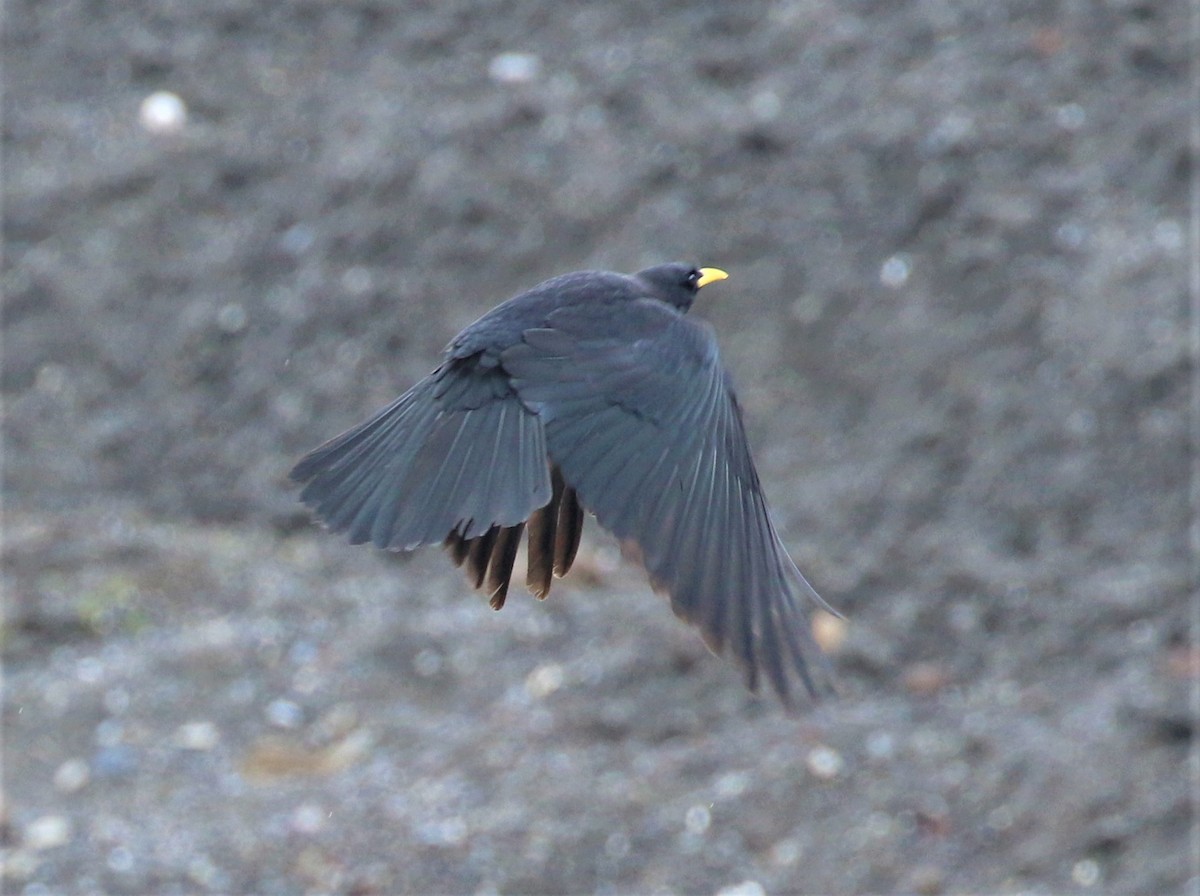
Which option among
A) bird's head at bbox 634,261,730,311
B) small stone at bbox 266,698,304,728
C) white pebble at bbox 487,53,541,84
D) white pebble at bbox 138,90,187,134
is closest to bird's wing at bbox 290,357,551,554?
bird's head at bbox 634,261,730,311

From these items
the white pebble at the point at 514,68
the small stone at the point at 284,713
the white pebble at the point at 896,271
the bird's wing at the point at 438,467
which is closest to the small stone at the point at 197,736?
the small stone at the point at 284,713

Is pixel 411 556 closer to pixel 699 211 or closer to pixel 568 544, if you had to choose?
pixel 699 211

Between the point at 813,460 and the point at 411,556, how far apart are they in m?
1.60

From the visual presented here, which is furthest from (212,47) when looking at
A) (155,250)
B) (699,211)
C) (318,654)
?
(318,654)

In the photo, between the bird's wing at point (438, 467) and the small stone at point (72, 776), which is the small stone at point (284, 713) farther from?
the bird's wing at point (438, 467)

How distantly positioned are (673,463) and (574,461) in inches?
8.2

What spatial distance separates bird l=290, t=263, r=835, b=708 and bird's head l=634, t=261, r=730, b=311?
12.2 inches

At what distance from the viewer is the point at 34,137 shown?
9531 mm

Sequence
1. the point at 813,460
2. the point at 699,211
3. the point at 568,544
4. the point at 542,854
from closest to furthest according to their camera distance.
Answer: the point at 568,544 < the point at 542,854 < the point at 813,460 < the point at 699,211

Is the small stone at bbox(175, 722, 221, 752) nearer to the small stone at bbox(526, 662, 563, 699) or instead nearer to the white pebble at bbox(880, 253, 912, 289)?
the small stone at bbox(526, 662, 563, 699)

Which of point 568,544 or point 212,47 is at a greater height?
point 212,47

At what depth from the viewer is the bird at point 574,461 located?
3.87 meters

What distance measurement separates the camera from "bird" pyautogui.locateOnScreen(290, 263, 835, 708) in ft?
12.7

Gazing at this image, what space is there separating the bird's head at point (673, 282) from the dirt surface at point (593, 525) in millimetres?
2072
